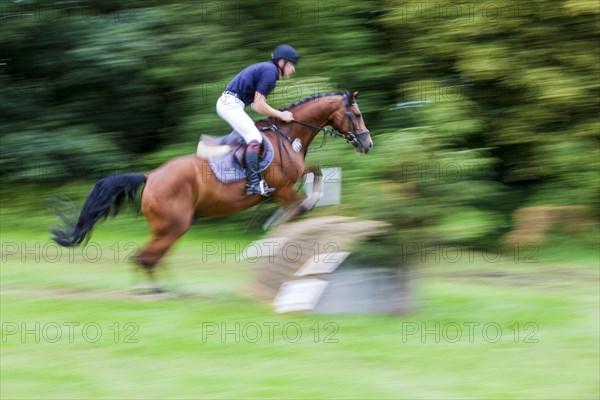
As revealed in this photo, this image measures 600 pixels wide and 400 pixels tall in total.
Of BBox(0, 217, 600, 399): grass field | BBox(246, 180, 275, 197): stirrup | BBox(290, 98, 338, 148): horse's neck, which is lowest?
BBox(0, 217, 600, 399): grass field

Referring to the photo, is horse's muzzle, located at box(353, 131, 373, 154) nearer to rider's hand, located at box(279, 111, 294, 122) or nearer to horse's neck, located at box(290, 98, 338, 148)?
horse's neck, located at box(290, 98, 338, 148)

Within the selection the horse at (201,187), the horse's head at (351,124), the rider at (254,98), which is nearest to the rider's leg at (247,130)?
the rider at (254,98)

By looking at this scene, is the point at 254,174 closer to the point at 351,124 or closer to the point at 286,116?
the point at 286,116

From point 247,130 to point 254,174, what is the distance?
20.9 inches

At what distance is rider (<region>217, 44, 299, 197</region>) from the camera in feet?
32.8

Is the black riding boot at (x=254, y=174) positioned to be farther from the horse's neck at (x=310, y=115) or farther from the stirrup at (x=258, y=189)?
the horse's neck at (x=310, y=115)

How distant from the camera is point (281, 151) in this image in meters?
10.6

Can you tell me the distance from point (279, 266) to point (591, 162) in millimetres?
7342

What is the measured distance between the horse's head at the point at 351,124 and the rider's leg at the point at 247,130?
1.17 m

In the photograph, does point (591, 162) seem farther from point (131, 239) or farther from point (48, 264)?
point (48, 264)

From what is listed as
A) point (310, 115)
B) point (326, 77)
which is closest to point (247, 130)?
point (310, 115)

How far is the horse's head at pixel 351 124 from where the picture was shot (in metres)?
10.9

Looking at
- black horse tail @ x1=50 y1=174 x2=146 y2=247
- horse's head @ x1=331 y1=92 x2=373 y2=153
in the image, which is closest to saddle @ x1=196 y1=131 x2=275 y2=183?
black horse tail @ x1=50 y1=174 x2=146 y2=247

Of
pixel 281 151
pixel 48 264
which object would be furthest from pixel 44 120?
pixel 281 151
